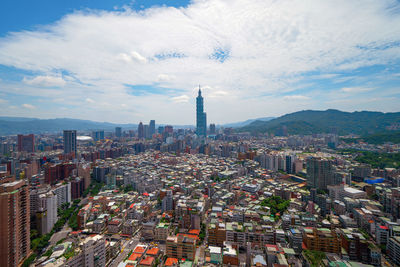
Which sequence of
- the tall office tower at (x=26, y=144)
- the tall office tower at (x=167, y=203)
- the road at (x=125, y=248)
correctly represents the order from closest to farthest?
the road at (x=125, y=248), the tall office tower at (x=167, y=203), the tall office tower at (x=26, y=144)

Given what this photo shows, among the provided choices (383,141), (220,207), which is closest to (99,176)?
(220,207)

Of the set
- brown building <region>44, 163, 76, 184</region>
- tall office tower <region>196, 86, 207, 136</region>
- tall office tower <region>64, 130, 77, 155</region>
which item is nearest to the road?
brown building <region>44, 163, 76, 184</region>

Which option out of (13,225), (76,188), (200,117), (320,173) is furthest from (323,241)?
(200,117)

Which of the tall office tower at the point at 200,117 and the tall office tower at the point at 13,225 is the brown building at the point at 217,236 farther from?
the tall office tower at the point at 200,117

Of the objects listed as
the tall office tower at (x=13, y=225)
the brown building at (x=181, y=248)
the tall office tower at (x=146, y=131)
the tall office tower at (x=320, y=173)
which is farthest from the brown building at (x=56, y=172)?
the tall office tower at (x=146, y=131)

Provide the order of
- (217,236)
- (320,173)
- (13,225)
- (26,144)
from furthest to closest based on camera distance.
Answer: (26,144) < (320,173) < (217,236) < (13,225)

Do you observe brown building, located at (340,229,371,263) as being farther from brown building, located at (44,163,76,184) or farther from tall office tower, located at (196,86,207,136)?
tall office tower, located at (196,86,207,136)

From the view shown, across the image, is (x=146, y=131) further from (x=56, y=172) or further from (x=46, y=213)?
(x=46, y=213)
